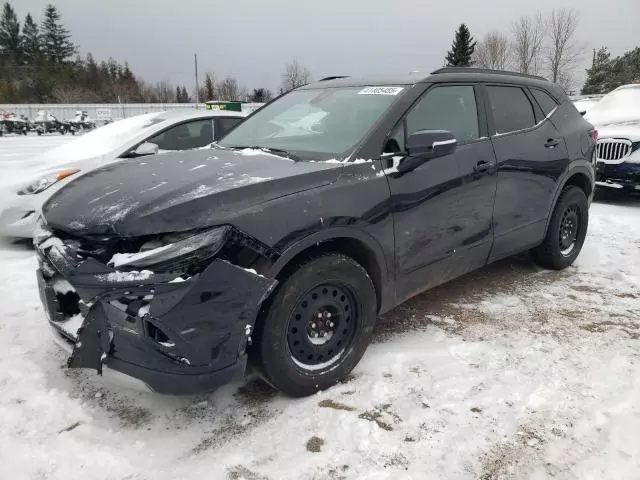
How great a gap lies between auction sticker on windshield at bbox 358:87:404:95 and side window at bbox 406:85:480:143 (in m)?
0.17

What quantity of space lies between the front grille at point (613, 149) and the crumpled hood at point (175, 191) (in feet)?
23.3

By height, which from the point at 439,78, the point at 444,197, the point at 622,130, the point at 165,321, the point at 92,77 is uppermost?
the point at 92,77

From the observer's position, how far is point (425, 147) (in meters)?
3.08

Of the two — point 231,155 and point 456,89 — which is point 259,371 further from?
point 456,89

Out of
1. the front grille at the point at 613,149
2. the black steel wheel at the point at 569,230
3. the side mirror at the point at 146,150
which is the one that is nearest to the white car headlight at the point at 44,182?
the side mirror at the point at 146,150

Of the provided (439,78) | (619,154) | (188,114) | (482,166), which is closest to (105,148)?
(188,114)

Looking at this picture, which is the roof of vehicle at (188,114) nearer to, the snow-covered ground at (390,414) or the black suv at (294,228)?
the black suv at (294,228)

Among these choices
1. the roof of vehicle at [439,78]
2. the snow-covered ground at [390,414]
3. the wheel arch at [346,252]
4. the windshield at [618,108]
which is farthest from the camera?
the windshield at [618,108]

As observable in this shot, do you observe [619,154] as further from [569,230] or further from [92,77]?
[92,77]

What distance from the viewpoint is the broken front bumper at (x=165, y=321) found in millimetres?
2205

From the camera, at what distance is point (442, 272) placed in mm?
3547

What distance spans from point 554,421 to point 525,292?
6.44 ft

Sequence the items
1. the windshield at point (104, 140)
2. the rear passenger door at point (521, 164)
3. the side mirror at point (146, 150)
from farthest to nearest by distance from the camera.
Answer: the windshield at point (104, 140)
the side mirror at point (146, 150)
the rear passenger door at point (521, 164)

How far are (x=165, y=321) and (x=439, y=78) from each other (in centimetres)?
257
